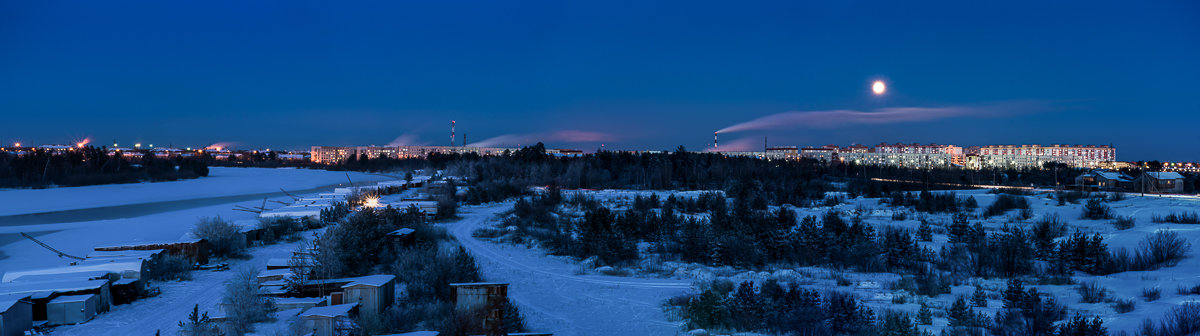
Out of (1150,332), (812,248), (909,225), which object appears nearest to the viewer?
(1150,332)

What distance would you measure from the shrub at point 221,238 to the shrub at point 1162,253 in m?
16.5

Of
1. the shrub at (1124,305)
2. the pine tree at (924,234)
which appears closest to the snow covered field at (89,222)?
the shrub at (1124,305)

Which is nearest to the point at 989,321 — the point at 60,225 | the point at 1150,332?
the point at 1150,332

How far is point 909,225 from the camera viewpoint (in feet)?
51.7

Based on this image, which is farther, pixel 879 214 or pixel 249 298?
pixel 879 214

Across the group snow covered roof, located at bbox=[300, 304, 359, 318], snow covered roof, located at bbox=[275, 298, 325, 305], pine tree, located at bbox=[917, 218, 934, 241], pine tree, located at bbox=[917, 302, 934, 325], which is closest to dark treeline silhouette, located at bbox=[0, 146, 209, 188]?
snow covered roof, located at bbox=[275, 298, 325, 305]

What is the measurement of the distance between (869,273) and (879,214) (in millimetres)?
10260

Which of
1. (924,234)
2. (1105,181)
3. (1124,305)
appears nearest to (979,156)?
(1105,181)

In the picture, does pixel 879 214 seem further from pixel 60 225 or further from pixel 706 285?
pixel 60 225

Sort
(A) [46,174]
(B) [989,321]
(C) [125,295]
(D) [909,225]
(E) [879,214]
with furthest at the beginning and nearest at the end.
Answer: (A) [46,174], (E) [879,214], (D) [909,225], (C) [125,295], (B) [989,321]

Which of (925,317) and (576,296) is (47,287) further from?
(925,317)

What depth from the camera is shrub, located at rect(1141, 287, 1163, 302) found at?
6.87 m

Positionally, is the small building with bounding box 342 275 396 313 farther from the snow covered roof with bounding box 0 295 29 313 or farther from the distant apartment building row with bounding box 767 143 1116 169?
the distant apartment building row with bounding box 767 143 1116 169

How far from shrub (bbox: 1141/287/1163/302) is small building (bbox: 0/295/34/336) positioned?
12.9 m
